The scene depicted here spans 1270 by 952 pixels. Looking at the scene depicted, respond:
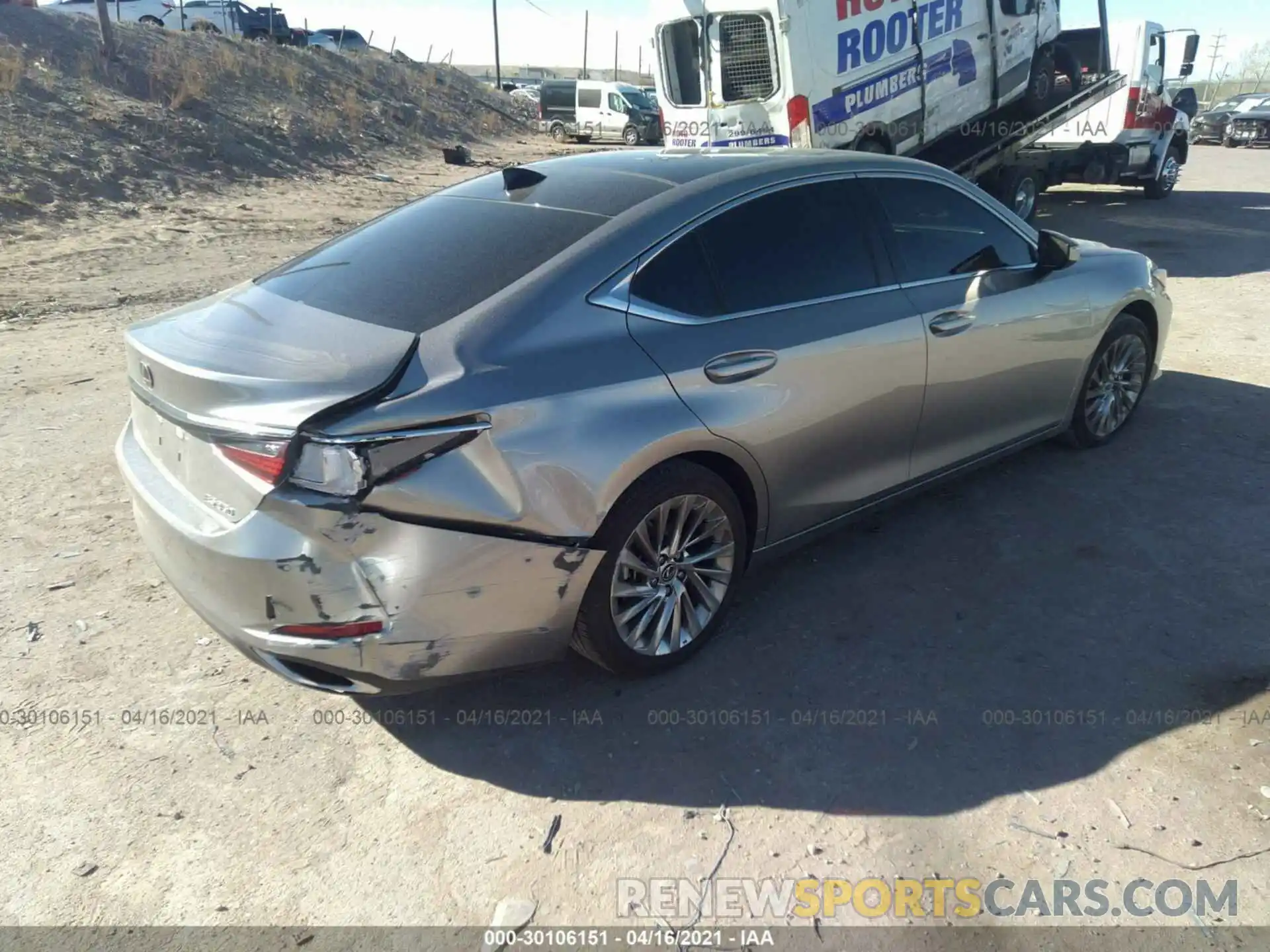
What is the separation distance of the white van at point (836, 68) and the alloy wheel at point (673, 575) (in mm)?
7634

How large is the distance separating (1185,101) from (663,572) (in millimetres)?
17043

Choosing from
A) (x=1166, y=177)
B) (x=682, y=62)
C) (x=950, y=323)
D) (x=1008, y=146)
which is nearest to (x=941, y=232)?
(x=950, y=323)

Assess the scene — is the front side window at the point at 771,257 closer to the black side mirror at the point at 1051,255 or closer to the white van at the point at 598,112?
the black side mirror at the point at 1051,255

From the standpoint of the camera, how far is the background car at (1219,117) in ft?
97.9

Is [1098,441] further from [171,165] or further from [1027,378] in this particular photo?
[171,165]

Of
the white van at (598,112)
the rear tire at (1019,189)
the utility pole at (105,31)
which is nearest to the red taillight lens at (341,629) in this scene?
the rear tire at (1019,189)

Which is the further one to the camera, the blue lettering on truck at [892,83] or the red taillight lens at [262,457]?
the blue lettering on truck at [892,83]

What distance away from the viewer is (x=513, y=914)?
→ 2.40 metres

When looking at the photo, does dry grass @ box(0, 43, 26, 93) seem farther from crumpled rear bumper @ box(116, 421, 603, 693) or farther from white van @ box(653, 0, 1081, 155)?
crumpled rear bumper @ box(116, 421, 603, 693)

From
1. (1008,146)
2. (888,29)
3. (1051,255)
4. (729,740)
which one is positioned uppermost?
(888,29)

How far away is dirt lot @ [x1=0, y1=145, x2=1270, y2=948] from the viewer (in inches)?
99.3

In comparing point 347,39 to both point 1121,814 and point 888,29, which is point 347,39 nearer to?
point 888,29

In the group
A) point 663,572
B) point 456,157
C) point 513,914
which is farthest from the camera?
point 456,157

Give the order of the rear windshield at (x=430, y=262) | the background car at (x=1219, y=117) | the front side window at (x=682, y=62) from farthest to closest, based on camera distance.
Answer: the background car at (x=1219, y=117)
the front side window at (x=682, y=62)
the rear windshield at (x=430, y=262)
